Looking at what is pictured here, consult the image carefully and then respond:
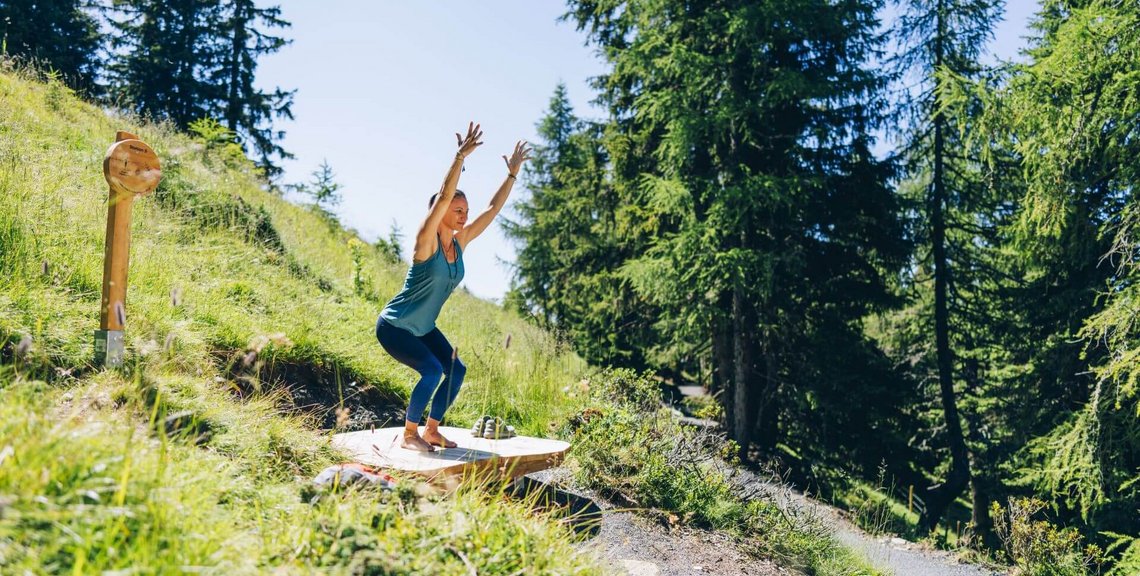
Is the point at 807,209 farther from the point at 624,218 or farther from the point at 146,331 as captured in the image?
the point at 146,331

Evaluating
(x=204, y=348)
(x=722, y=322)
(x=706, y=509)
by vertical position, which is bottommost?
(x=706, y=509)

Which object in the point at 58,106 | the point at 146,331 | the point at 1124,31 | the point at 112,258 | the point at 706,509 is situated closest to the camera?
Answer: the point at 112,258

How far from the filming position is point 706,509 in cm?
549

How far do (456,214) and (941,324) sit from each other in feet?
38.2

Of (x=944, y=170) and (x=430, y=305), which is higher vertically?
(x=944, y=170)

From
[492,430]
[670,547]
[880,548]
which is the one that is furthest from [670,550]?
[880,548]

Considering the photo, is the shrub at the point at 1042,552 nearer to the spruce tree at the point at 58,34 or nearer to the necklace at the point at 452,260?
the necklace at the point at 452,260

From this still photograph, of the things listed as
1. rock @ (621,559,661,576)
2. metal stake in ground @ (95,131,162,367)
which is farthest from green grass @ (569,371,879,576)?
metal stake in ground @ (95,131,162,367)

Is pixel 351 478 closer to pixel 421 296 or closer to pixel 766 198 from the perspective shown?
pixel 421 296

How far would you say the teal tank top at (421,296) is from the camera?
3.97 metres

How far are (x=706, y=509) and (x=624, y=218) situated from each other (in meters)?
7.91

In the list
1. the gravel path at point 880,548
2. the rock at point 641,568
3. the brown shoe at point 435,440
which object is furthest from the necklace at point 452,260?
the gravel path at point 880,548

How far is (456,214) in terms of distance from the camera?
4125mm

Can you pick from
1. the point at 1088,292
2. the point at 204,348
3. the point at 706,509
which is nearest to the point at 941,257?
the point at 1088,292
